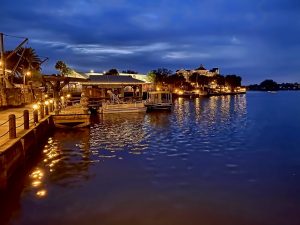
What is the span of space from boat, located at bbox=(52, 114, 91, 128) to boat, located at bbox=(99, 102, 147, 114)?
682 inches

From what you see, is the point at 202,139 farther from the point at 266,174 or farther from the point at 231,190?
the point at 231,190

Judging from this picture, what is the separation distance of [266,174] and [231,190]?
11.5 feet

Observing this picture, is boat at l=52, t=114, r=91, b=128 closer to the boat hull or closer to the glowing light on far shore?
the boat hull

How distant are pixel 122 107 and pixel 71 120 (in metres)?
19.8

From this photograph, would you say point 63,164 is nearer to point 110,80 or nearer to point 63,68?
point 110,80

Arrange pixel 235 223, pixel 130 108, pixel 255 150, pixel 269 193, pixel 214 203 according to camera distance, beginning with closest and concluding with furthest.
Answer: pixel 235 223 < pixel 214 203 < pixel 269 193 < pixel 255 150 < pixel 130 108

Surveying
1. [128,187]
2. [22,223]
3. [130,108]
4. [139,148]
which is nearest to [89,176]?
[128,187]

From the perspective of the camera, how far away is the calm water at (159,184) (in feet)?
38.9

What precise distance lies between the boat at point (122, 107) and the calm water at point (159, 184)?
25.2 metres

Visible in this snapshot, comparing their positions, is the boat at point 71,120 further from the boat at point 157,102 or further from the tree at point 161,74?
the tree at point 161,74

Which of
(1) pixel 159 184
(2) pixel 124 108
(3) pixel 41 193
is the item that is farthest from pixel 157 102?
(3) pixel 41 193

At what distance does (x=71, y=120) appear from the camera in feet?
111

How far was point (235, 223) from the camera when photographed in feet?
36.8

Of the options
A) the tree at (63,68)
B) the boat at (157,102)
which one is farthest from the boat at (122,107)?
the tree at (63,68)
